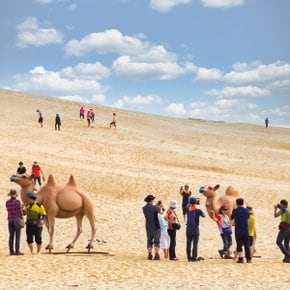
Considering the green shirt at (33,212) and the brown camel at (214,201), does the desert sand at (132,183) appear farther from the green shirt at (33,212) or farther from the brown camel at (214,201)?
the brown camel at (214,201)

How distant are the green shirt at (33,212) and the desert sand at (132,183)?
1040 mm

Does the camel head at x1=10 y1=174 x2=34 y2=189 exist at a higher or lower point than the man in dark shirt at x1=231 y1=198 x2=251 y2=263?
higher

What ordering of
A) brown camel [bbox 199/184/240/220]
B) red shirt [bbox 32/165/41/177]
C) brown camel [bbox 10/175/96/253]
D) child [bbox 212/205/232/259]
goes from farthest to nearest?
red shirt [bbox 32/165/41/177] → brown camel [bbox 199/184/240/220] → brown camel [bbox 10/175/96/253] → child [bbox 212/205/232/259]

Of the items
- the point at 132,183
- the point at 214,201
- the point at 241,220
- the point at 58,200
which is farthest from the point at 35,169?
the point at 241,220

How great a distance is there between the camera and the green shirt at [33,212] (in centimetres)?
1457

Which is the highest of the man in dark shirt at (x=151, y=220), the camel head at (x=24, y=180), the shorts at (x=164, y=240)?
the camel head at (x=24, y=180)

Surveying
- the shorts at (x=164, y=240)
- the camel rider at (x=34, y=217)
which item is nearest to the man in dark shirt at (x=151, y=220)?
the shorts at (x=164, y=240)

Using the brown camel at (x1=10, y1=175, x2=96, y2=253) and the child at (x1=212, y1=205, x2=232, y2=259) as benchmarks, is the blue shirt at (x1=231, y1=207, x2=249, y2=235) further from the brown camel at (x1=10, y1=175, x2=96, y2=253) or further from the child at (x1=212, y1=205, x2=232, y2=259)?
the brown camel at (x1=10, y1=175, x2=96, y2=253)

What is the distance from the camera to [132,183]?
31.5 metres

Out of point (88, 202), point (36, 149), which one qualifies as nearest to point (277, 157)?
point (36, 149)

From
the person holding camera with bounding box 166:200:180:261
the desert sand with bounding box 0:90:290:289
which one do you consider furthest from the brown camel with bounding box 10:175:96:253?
the person holding camera with bounding box 166:200:180:261

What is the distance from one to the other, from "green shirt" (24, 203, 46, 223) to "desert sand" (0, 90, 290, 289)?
40.9 inches

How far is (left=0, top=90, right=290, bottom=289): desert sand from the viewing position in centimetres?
1237

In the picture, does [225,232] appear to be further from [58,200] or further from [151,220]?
[58,200]
